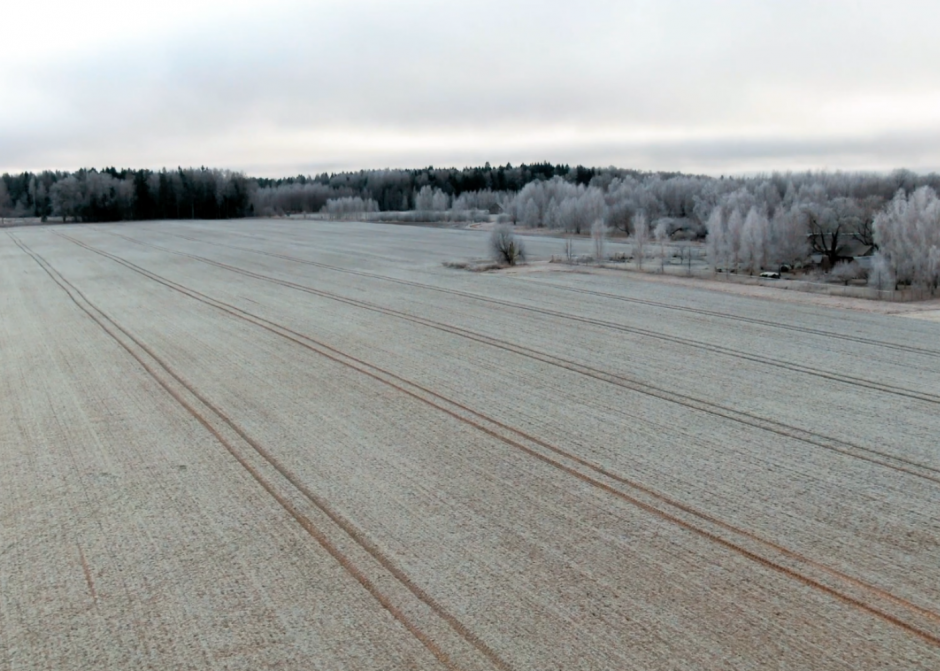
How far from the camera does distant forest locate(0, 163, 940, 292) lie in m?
29.3

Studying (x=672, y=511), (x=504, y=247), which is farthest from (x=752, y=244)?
(x=672, y=511)

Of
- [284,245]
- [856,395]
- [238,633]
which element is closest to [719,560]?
[238,633]

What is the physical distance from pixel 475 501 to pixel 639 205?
74.7 m

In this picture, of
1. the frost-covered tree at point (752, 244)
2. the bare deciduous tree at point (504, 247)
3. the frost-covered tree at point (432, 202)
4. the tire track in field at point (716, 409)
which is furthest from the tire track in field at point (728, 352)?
the frost-covered tree at point (432, 202)

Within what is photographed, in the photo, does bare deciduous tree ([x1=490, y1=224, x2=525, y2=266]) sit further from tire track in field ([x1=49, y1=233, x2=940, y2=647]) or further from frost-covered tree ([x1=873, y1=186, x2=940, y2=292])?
tire track in field ([x1=49, y1=233, x2=940, y2=647])

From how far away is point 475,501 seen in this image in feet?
25.9

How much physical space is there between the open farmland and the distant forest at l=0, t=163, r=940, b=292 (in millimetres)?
14658

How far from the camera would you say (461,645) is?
5359 millimetres

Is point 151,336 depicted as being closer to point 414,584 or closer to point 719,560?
point 414,584

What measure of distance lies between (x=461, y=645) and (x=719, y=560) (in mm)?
2387

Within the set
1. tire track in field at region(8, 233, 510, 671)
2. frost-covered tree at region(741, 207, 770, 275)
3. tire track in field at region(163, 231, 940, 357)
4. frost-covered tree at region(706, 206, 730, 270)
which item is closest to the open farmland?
tire track in field at region(8, 233, 510, 671)

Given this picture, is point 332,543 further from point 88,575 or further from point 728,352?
point 728,352

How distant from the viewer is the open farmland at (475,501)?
216 inches

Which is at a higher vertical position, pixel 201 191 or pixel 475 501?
pixel 201 191
